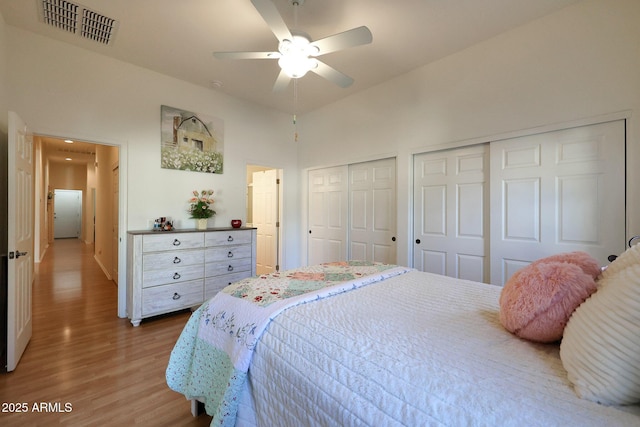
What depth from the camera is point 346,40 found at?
1746 mm

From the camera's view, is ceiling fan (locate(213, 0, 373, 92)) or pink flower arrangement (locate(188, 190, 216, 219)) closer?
ceiling fan (locate(213, 0, 373, 92))

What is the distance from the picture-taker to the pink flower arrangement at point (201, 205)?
133 inches

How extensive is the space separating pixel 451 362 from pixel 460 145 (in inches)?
98.8

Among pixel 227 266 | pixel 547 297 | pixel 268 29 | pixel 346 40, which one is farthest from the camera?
pixel 227 266

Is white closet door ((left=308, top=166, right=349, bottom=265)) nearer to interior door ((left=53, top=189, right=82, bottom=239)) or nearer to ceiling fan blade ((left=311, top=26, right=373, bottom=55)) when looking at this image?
ceiling fan blade ((left=311, top=26, right=373, bottom=55))

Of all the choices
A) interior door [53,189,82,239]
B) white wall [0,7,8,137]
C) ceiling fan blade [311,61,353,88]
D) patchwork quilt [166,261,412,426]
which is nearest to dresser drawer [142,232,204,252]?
white wall [0,7,8,137]

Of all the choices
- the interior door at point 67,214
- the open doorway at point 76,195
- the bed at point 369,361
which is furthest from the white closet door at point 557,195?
the interior door at point 67,214

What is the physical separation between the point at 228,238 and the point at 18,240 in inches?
69.3

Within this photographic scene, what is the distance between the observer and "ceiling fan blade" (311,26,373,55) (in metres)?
1.67

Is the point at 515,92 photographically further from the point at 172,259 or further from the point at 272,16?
the point at 172,259

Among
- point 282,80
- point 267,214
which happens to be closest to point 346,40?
point 282,80

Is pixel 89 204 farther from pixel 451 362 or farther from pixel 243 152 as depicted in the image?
pixel 451 362

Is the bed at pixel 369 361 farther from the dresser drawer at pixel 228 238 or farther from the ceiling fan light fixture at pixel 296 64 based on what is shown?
the dresser drawer at pixel 228 238

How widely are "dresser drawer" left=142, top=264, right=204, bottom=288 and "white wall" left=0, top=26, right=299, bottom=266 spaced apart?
0.63 metres
